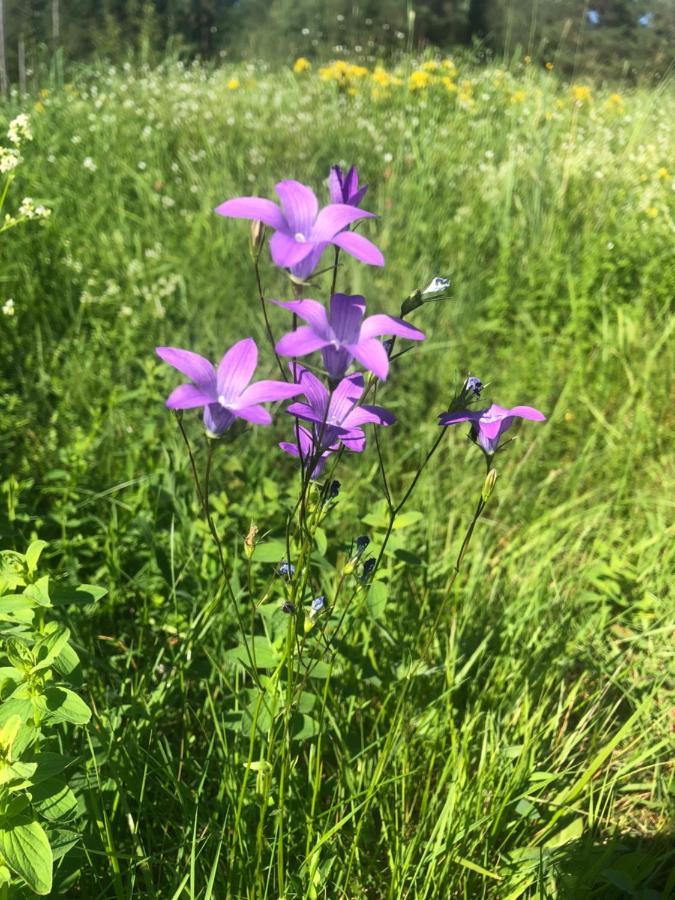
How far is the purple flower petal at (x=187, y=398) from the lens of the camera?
819mm

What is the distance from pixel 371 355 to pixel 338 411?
0.74ft

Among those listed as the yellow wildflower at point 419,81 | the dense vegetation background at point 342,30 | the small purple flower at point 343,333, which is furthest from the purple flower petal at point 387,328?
the yellow wildflower at point 419,81

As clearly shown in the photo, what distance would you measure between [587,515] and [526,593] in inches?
21.8

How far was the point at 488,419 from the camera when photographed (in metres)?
1.08

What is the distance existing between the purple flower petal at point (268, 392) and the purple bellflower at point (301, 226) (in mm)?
140

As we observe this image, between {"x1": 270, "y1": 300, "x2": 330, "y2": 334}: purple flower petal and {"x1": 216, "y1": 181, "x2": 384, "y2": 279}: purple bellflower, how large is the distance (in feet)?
0.16

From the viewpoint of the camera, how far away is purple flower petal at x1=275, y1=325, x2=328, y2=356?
2.52 ft

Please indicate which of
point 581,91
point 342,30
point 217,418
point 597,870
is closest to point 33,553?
point 217,418

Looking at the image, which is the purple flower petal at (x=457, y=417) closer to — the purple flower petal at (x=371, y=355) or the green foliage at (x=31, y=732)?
the purple flower petal at (x=371, y=355)

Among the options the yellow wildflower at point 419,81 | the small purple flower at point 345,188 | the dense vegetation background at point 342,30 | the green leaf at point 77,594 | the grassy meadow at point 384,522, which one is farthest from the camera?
the yellow wildflower at point 419,81

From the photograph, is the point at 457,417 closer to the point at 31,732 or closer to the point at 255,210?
the point at 255,210

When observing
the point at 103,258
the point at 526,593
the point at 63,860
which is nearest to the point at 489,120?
the point at 103,258

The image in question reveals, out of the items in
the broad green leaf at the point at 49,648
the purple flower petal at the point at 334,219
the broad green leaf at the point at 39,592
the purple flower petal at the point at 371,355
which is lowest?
the broad green leaf at the point at 49,648

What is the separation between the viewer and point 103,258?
344 centimetres
